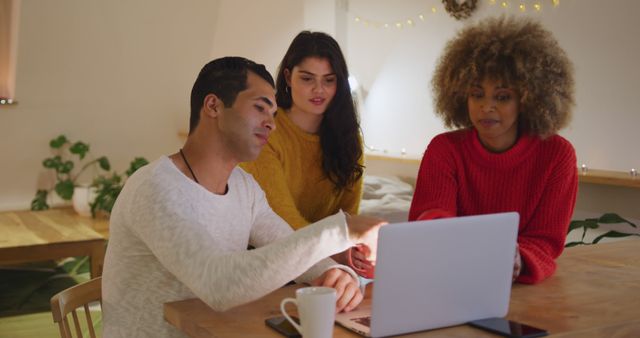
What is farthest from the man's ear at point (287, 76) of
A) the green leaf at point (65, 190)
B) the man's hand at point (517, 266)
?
the green leaf at point (65, 190)

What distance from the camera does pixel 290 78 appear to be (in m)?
2.31

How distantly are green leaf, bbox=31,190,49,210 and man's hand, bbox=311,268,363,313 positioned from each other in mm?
4619

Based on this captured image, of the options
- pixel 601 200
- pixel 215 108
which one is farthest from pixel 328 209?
pixel 601 200

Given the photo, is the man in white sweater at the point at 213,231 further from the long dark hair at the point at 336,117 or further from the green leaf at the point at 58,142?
the green leaf at the point at 58,142

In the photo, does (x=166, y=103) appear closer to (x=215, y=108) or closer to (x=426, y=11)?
(x=426, y=11)

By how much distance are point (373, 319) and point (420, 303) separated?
86 millimetres

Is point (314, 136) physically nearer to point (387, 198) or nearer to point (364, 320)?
point (364, 320)

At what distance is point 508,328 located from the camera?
128 centimetres

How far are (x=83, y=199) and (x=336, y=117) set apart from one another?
9.49 feet

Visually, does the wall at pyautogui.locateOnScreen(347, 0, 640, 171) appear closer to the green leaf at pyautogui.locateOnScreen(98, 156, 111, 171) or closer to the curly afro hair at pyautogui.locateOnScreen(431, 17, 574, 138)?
the curly afro hair at pyautogui.locateOnScreen(431, 17, 574, 138)

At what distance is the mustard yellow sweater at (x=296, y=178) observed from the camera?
84.7 inches

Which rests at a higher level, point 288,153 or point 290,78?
point 290,78

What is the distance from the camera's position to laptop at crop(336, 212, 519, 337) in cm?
119

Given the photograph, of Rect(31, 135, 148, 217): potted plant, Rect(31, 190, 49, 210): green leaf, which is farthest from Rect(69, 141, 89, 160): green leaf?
Rect(31, 190, 49, 210): green leaf
